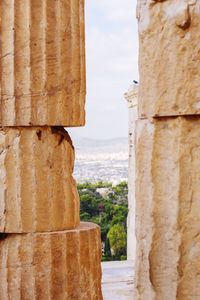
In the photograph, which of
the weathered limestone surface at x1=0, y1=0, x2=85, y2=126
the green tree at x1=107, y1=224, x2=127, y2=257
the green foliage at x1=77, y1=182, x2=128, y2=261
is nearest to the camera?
the weathered limestone surface at x1=0, y1=0, x2=85, y2=126

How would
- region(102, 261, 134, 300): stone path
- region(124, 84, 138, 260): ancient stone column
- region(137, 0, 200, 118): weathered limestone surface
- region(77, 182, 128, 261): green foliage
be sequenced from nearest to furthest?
region(137, 0, 200, 118): weathered limestone surface → region(102, 261, 134, 300): stone path → region(124, 84, 138, 260): ancient stone column → region(77, 182, 128, 261): green foliage

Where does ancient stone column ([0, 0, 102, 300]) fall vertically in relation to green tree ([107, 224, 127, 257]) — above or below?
above

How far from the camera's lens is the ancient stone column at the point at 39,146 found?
681cm

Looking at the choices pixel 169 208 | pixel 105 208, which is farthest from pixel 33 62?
pixel 105 208

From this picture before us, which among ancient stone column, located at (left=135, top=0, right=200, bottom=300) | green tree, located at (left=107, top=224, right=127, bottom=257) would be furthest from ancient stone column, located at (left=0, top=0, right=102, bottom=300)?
green tree, located at (left=107, top=224, right=127, bottom=257)

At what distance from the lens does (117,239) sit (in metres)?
20.9

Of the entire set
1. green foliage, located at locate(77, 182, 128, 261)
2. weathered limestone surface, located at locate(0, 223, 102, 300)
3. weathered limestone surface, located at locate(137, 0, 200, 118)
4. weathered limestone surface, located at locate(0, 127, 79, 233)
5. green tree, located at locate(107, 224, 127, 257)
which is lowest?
green tree, located at locate(107, 224, 127, 257)

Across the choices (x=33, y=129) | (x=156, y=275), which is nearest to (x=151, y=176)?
(x=156, y=275)

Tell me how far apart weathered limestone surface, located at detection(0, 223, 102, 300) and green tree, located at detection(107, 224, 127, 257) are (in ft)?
45.3

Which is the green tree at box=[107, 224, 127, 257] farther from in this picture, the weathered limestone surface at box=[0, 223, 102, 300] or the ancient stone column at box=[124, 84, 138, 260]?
the weathered limestone surface at box=[0, 223, 102, 300]

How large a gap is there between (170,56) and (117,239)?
57.9 ft

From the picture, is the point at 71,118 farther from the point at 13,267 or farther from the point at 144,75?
the point at 144,75

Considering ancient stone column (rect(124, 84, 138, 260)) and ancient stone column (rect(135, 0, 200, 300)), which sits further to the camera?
ancient stone column (rect(124, 84, 138, 260))

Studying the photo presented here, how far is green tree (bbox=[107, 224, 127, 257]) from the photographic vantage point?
20906mm
